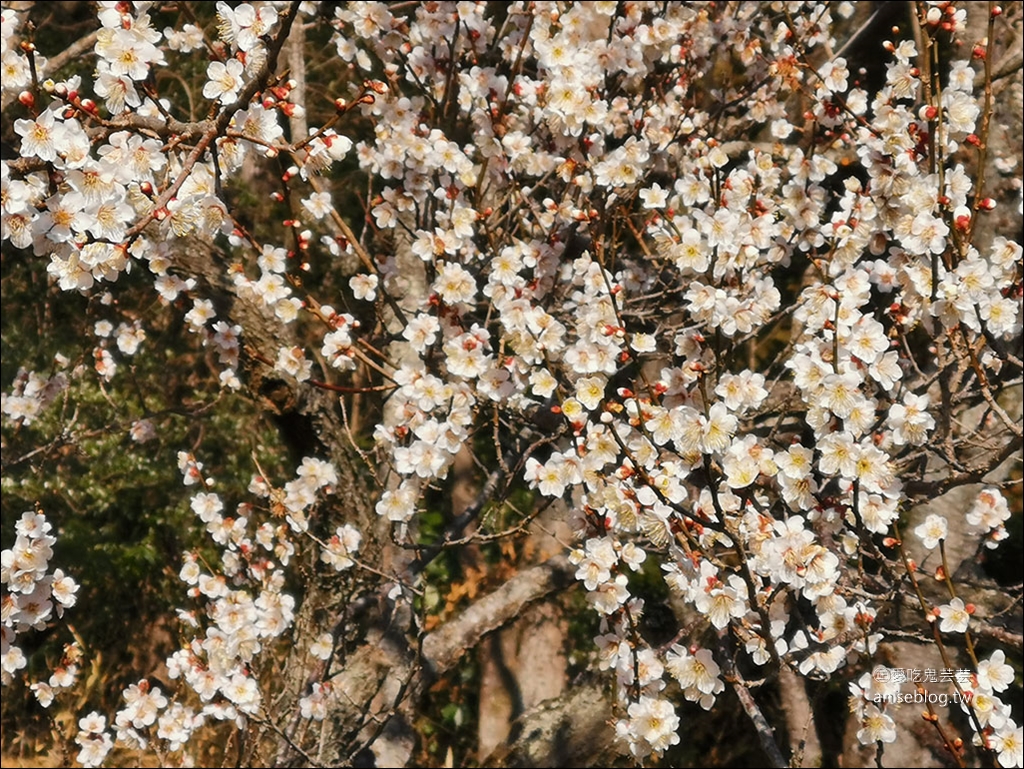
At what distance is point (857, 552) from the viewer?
97.0 inches

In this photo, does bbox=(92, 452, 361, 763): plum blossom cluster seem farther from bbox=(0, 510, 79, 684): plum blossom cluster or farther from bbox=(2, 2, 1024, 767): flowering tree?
bbox=(0, 510, 79, 684): plum blossom cluster

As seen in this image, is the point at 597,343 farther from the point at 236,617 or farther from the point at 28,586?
the point at 28,586

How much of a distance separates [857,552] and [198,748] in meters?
3.68

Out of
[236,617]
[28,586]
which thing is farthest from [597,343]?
[28,586]

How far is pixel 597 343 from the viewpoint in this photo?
245 cm

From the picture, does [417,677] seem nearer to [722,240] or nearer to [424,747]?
[722,240]

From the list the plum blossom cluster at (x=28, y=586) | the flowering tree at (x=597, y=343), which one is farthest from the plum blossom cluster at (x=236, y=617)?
the plum blossom cluster at (x=28, y=586)

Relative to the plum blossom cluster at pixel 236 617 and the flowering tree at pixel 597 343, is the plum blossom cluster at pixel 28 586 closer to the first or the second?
the flowering tree at pixel 597 343

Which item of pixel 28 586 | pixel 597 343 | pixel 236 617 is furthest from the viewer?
pixel 236 617

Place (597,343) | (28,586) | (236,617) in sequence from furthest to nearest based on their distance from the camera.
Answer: (236,617) → (28,586) → (597,343)

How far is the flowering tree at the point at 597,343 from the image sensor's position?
2.10m

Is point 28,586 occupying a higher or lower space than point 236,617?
higher

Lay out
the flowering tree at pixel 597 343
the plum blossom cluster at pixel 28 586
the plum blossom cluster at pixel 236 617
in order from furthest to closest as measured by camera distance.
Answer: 1. the plum blossom cluster at pixel 236 617
2. the plum blossom cluster at pixel 28 586
3. the flowering tree at pixel 597 343

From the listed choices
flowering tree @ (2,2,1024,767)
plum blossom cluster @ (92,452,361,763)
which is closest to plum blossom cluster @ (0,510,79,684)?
flowering tree @ (2,2,1024,767)
